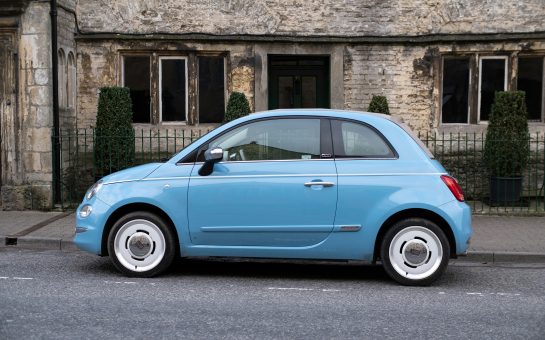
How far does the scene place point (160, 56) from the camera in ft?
46.5

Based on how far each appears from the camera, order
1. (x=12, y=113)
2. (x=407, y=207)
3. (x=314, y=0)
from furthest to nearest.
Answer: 1. (x=314, y=0)
2. (x=12, y=113)
3. (x=407, y=207)

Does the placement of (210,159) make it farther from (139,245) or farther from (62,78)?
(62,78)

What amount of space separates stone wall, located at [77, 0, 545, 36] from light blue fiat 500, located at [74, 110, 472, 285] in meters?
6.72

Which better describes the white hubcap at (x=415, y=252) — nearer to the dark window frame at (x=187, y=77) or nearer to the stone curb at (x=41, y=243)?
the stone curb at (x=41, y=243)

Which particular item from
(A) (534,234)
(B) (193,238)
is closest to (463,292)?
(B) (193,238)

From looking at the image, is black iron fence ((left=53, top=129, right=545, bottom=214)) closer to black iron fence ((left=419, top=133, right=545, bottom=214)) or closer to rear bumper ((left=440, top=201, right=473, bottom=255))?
black iron fence ((left=419, top=133, right=545, bottom=214))

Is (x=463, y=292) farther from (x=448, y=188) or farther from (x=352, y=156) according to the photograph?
(x=352, y=156)

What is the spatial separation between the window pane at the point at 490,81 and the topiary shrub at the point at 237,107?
4650 millimetres

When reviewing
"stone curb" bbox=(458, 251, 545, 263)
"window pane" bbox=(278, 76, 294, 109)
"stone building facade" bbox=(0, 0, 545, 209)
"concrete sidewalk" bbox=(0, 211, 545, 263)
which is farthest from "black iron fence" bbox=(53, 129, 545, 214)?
"stone curb" bbox=(458, 251, 545, 263)

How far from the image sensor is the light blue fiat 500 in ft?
23.8

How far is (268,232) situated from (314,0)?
7754mm

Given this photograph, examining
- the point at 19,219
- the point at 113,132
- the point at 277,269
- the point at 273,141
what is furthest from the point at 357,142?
the point at 113,132

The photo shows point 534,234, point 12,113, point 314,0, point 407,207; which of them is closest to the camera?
point 407,207

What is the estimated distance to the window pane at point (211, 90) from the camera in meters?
14.3
